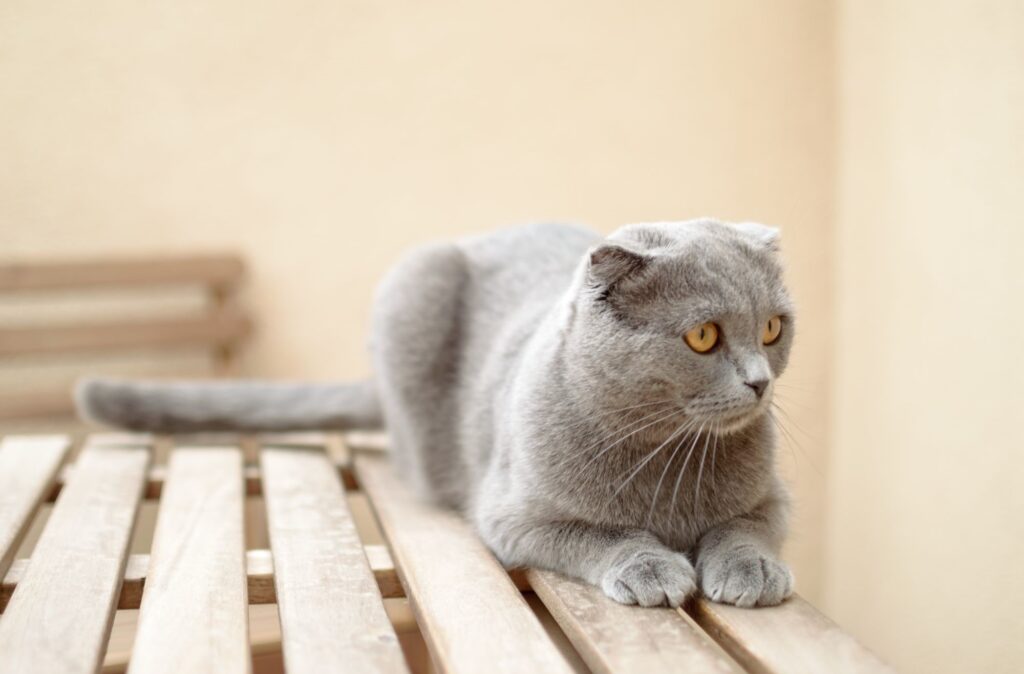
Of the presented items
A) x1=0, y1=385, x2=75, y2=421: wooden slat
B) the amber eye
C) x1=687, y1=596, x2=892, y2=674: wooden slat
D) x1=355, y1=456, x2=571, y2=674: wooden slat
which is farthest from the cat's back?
x1=0, y1=385, x2=75, y2=421: wooden slat

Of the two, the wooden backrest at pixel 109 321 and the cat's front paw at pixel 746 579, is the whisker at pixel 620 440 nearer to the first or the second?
the cat's front paw at pixel 746 579

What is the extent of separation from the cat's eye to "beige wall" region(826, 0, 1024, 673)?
2.58 feet

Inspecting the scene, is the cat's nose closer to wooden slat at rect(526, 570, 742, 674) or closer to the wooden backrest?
wooden slat at rect(526, 570, 742, 674)

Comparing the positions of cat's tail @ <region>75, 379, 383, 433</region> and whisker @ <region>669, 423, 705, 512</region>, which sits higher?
whisker @ <region>669, 423, 705, 512</region>

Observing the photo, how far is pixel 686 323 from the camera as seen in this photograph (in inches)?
45.8

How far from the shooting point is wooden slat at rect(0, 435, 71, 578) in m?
1.52

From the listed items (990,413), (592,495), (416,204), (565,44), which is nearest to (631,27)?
(565,44)

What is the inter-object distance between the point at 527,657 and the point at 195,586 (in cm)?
45

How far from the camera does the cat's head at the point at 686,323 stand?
3.82 feet

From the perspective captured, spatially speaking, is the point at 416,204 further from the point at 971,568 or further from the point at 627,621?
the point at 627,621

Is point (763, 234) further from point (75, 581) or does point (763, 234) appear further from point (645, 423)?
point (75, 581)

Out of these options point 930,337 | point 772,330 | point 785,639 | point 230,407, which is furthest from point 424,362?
point 930,337

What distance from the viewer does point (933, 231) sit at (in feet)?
6.63

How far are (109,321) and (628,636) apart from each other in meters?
1.84
